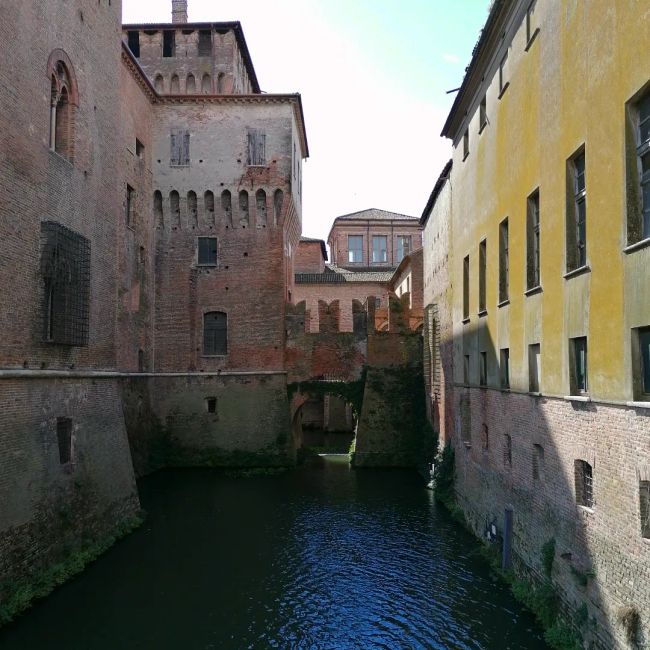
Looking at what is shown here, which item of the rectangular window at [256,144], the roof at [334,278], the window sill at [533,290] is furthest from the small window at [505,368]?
the roof at [334,278]

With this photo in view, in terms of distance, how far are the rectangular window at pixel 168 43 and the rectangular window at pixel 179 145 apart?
4.60m

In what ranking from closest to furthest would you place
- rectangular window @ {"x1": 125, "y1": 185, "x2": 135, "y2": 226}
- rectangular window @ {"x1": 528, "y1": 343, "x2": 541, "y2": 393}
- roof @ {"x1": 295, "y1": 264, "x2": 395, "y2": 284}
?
rectangular window @ {"x1": 528, "y1": 343, "x2": 541, "y2": 393} < rectangular window @ {"x1": 125, "y1": 185, "x2": 135, "y2": 226} < roof @ {"x1": 295, "y1": 264, "x2": 395, "y2": 284}

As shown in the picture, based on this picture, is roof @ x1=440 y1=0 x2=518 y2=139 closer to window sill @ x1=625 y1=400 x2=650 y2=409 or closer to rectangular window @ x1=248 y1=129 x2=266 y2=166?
window sill @ x1=625 y1=400 x2=650 y2=409

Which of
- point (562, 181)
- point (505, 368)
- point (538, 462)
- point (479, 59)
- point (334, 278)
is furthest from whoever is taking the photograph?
point (334, 278)

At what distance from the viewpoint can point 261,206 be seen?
25078 mm

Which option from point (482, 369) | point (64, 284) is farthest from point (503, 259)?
point (64, 284)

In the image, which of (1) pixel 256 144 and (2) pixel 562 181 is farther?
(1) pixel 256 144

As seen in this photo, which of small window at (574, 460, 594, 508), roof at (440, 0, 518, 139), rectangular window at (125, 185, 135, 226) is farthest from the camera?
rectangular window at (125, 185, 135, 226)

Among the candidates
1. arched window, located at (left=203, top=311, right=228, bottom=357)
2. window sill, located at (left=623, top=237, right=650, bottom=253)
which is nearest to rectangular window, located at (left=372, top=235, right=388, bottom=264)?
arched window, located at (left=203, top=311, right=228, bottom=357)

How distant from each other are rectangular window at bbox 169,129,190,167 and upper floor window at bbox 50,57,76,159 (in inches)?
465

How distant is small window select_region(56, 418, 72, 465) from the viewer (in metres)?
12.2

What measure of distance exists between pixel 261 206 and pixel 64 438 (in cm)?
1458

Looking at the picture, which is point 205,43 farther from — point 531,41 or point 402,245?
point 402,245

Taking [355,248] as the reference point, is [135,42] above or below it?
above
